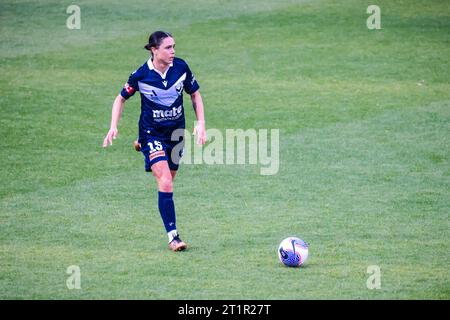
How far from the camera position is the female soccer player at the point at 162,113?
10.3 m

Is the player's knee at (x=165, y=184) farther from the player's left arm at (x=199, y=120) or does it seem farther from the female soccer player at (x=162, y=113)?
the player's left arm at (x=199, y=120)

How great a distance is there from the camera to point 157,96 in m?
10.5

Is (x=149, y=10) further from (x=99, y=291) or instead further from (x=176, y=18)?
(x=99, y=291)

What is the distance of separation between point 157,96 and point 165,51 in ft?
1.86

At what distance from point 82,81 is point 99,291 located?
1139 cm

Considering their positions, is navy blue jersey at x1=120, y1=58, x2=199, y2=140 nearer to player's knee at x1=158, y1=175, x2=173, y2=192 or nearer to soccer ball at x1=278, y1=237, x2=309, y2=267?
player's knee at x1=158, y1=175, x2=173, y2=192

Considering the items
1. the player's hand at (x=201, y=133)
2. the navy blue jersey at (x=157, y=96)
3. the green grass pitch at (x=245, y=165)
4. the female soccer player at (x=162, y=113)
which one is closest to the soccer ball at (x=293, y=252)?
the green grass pitch at (x=245, y=165)

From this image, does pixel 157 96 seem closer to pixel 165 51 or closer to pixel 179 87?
pixel 179 87

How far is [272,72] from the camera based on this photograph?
66.3 ft

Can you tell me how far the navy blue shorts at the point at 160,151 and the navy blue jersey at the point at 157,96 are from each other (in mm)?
70

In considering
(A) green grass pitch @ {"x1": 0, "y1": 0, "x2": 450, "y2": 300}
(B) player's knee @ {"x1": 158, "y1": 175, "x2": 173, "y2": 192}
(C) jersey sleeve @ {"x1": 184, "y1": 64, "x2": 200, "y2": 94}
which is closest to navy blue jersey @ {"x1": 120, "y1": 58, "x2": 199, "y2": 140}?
(C) jersey sleeve @ {"x1": 184, "y1": 64, "x2": 200, "y2": 94}

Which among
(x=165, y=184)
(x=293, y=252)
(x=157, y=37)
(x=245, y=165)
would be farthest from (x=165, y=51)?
(x=245, y=165)

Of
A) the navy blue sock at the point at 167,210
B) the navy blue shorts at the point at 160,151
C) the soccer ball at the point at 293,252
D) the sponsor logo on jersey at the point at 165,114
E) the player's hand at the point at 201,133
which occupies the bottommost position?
the soccer ball at the point at 293,252
